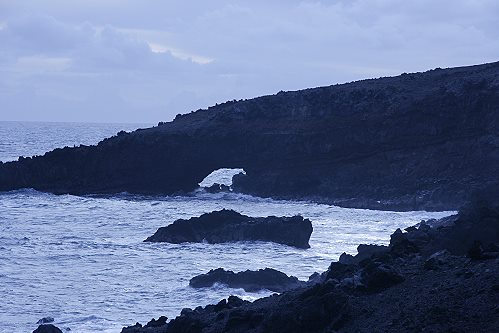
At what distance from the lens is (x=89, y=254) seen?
3244 cm

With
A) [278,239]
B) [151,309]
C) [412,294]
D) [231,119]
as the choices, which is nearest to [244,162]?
[231,119]

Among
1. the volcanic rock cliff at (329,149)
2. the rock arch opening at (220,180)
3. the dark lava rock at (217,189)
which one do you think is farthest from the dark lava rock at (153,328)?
the rock arch opening at (220,180)

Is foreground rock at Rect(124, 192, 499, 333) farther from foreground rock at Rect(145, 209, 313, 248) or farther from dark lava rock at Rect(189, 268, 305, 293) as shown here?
foreground rock at Rect(145, 209, 313, 248)

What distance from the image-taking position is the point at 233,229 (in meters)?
35.3

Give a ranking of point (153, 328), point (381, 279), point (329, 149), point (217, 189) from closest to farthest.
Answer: point (381, 279), point (153, 328), point (329, 149), point (217, 189)

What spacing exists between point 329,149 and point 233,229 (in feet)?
60.1

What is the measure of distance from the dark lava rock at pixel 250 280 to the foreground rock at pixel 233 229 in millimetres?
8008

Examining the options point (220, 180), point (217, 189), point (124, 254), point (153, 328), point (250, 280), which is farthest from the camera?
point (220, 180)

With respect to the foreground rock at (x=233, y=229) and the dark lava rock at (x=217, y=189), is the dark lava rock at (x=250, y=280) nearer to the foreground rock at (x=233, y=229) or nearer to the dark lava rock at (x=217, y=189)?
the foreground rock at (x=233, y=229)

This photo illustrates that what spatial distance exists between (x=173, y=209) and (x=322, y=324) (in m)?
32.3

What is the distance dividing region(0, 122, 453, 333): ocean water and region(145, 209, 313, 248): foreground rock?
0.53 metres

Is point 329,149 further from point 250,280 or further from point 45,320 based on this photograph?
point 45,320

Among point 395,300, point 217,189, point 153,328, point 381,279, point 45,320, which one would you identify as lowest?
point 45,320

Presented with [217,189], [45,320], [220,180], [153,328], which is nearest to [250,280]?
[45,320]
